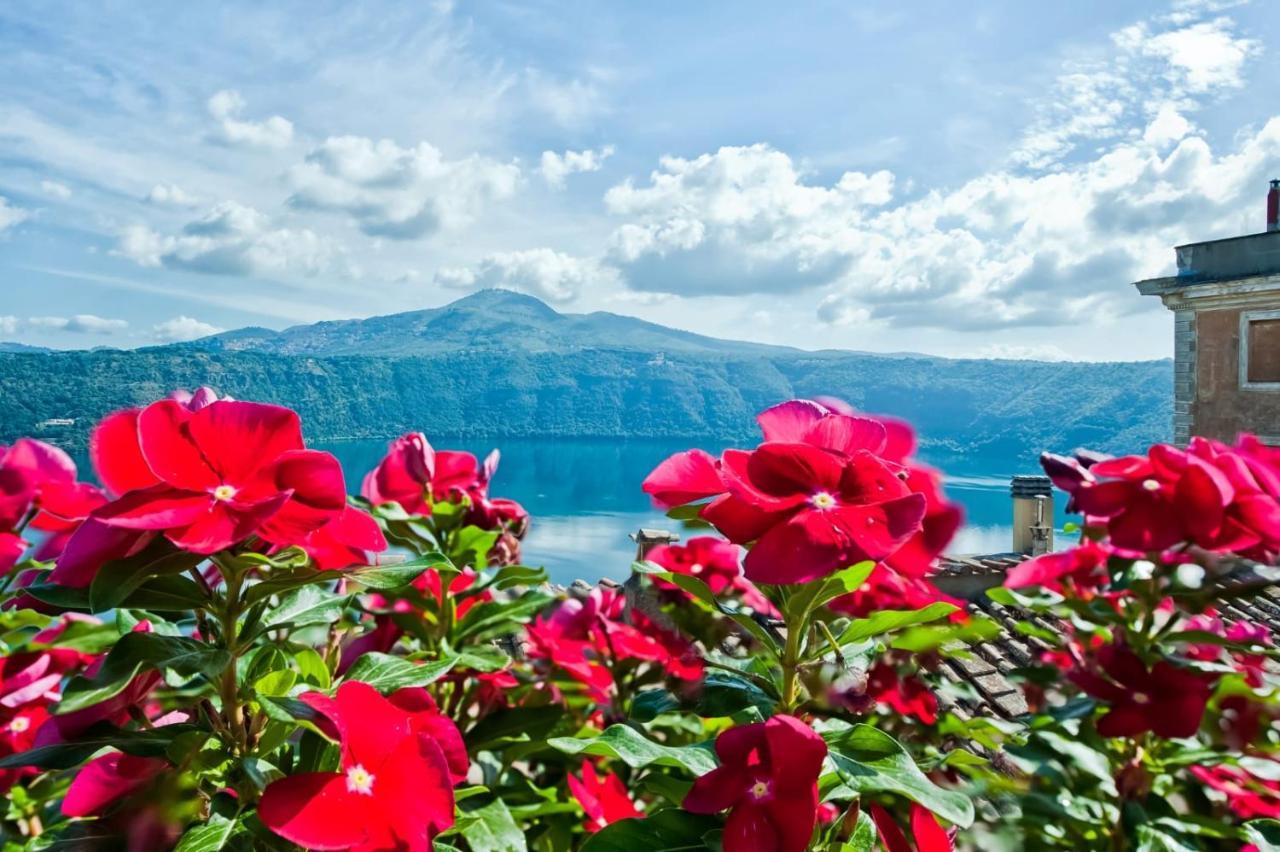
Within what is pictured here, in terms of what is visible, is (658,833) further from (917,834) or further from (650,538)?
(650,538)

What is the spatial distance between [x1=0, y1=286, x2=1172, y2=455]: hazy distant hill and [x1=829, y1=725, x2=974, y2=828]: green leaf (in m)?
12.8

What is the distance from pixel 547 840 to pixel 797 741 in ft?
2.83

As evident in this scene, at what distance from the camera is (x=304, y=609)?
0.89m

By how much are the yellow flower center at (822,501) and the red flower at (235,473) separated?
→ 413 mm

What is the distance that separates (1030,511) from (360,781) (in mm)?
8993

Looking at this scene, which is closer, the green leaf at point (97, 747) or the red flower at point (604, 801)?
the green leaf at point (97, 747)

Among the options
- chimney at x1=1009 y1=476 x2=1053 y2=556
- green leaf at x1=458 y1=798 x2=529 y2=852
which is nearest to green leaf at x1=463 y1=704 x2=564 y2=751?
green leaf at x1=458 y1=798 x2=529 y2=852

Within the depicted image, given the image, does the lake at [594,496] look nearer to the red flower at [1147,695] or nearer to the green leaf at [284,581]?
the red flower at [1147,695]

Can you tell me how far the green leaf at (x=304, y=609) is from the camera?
33.8 inches

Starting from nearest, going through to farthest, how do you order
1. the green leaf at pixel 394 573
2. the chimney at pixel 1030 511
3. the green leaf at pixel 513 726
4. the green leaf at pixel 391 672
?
the green leaf at pixel 394 573 < the green leaf at pixel 391 672 < the green leaf at pixel 513 726 < the chimney at pixel 1030 511

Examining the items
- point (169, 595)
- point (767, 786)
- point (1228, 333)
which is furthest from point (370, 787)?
point (1228, 333)

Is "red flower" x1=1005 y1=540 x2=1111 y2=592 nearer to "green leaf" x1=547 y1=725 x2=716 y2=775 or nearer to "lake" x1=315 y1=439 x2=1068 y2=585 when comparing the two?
"green leaf" x1=547 y1=725 x2=716 y2=775

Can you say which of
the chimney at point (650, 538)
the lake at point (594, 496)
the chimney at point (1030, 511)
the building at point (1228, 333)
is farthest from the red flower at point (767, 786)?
the lake at point (594, 496)

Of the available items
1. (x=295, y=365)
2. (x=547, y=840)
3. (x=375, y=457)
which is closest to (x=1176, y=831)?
(x=547, y=840)
